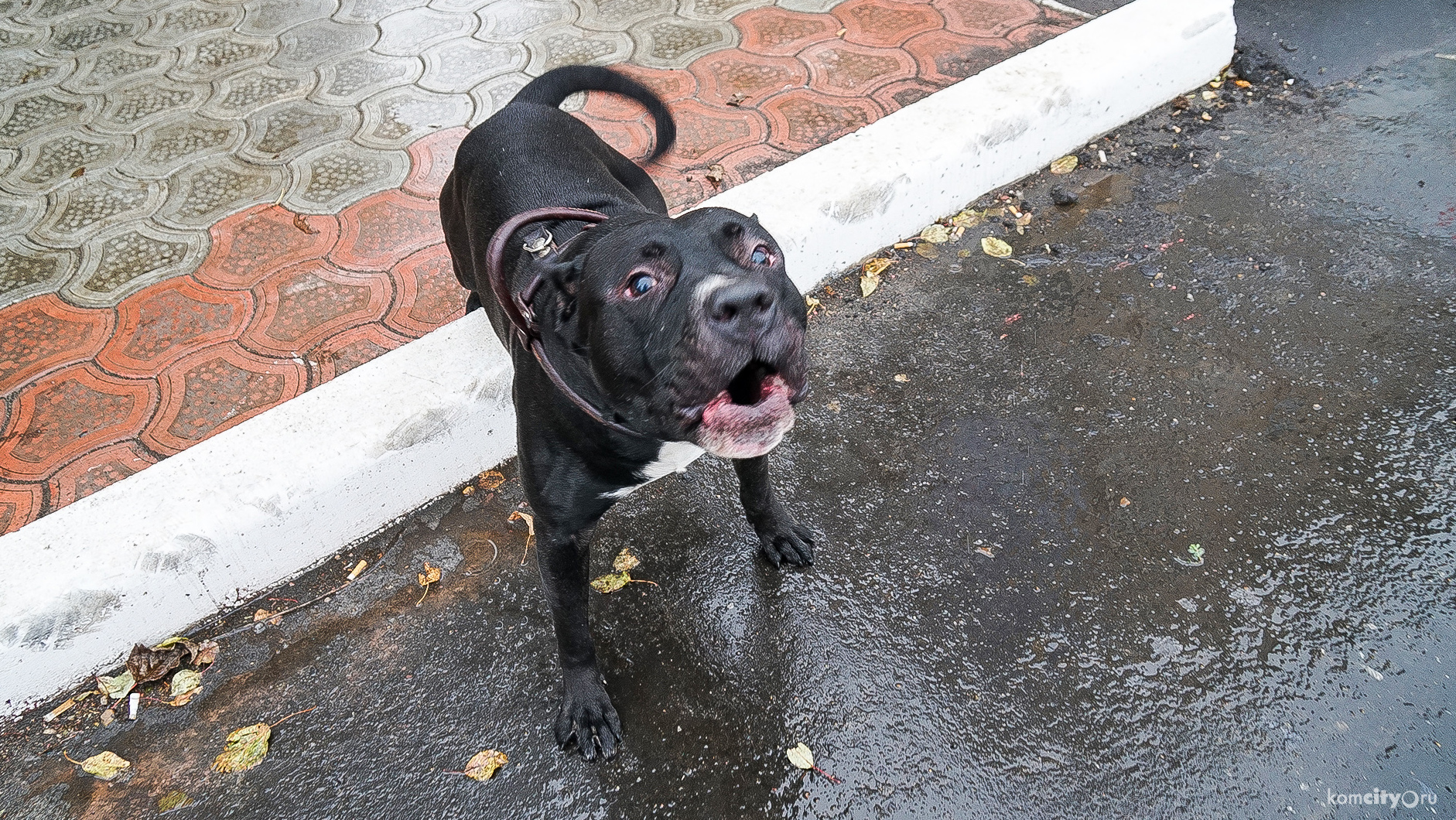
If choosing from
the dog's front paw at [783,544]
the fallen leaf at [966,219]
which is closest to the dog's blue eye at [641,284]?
the dog's front paw at [783,544]

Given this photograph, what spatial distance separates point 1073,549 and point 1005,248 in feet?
4.90

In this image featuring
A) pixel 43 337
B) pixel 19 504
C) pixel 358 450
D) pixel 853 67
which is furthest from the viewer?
pixel 853 67

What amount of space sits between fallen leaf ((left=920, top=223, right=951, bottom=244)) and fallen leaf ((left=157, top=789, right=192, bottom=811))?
3203 millimetres

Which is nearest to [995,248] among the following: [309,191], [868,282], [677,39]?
[868,282]

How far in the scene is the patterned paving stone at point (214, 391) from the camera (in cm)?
294

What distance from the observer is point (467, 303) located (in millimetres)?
3197

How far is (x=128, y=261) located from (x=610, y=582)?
264 centimetres

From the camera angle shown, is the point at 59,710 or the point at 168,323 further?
the point at 168,323

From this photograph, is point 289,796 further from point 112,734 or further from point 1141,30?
point 1141,30

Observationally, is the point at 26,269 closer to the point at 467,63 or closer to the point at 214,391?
the point at 214,391

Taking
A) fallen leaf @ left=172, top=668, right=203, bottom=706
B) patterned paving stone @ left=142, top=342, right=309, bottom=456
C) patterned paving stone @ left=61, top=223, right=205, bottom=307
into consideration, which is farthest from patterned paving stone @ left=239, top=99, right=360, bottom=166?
fallen leaf @ left=172, top=668, right=203, bottom=706

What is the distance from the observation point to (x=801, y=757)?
86.8 inches

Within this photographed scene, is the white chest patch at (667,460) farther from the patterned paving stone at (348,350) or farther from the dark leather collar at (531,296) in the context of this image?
the patterned paving stone at (348,350)

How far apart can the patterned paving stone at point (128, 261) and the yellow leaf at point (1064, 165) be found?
379 centimetres
